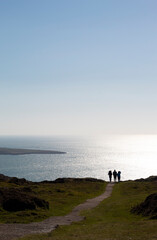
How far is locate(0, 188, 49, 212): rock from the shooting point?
29.3 m

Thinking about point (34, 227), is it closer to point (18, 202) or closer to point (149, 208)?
point (18, 202)

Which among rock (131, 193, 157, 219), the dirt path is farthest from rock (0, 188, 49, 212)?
rock (131, 193, 157, 219)

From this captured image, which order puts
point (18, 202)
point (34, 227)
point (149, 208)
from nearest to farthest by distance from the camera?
point (34, 227)
point (149, 208)
point (18, 202)

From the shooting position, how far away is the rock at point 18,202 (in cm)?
2930

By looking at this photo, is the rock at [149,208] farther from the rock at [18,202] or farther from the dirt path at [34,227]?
the rock at [18,202]

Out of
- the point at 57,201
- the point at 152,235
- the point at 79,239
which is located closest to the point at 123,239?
the point at 152,235

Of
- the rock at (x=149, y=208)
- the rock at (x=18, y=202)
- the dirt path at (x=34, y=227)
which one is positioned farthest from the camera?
the rock at (x=18, y=202)

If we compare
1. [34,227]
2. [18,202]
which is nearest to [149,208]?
[34,227]

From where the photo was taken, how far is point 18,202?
2966 cm

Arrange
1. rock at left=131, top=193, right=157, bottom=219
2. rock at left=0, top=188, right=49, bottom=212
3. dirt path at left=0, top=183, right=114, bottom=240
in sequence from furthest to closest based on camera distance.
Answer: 1. rock at left=0, top=188, right=49, bottom=212
2. rock at left=131, top=193, right=157, bottom=219
3. dirt path at left=0, top=183, right=114, bottom=240

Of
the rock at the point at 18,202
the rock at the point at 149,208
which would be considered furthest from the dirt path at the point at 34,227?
the rock at the point at 149,208

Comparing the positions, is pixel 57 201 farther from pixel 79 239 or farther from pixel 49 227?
pixel 79 239

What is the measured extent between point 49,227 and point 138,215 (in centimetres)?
960

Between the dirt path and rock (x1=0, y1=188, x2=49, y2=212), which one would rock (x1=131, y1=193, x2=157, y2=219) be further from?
rock (x1=0, y1=188, x2=49, y2=212)
